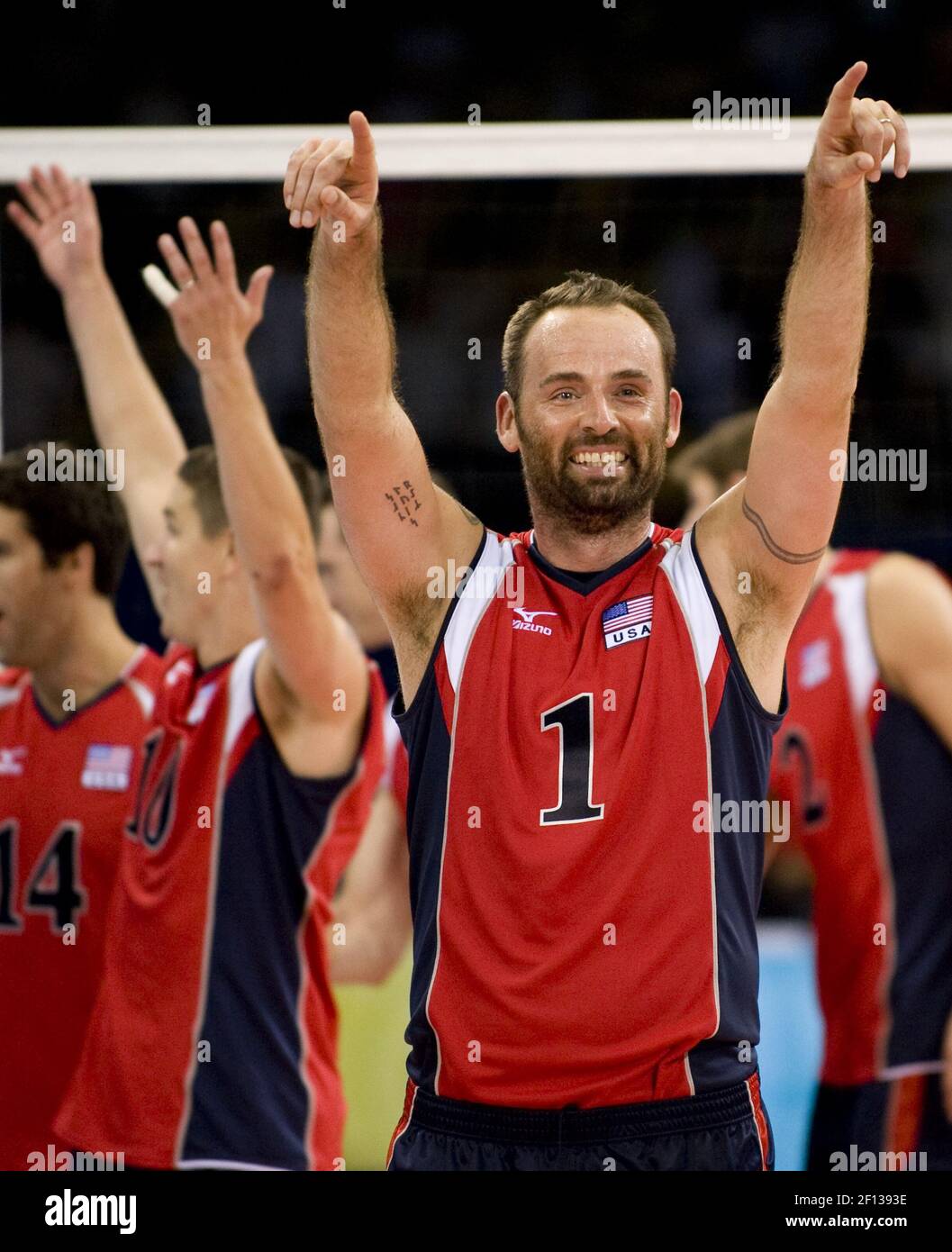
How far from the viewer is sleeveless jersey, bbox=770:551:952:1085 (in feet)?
13.6

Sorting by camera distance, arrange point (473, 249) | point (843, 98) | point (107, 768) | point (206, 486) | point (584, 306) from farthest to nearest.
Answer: point (473, 249) < point (107, 768) < point (206, 486) < point (584, 306) < point (843, 98)

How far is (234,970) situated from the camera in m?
3.72

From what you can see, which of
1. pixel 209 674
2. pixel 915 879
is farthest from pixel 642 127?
pixel 915 879

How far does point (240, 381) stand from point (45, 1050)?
1860 millimetres

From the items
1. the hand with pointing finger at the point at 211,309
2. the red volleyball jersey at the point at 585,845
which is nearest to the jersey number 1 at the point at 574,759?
the red volleyball jersey at the point at 585,845

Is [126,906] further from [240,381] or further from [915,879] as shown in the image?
[915,879]

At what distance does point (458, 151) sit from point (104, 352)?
46.4 inches

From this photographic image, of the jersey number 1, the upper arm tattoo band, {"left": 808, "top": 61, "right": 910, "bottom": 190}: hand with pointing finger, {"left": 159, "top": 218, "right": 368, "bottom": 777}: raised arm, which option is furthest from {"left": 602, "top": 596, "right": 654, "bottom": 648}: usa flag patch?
{"left": 159, "top": 218, "right": 368, "bottom": 777}: raised arm

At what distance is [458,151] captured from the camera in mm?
4270

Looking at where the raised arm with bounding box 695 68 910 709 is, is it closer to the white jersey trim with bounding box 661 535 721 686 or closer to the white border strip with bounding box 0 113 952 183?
the white jersey trim with bounding box 661 535 721 686

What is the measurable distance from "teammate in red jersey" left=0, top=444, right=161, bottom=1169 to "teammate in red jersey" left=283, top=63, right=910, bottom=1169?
65.2 inches

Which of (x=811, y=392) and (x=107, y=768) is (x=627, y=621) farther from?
(x=107, y=768)

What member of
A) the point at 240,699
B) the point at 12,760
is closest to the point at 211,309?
the point at 240,699

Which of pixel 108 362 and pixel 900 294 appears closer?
pixel 108 362
